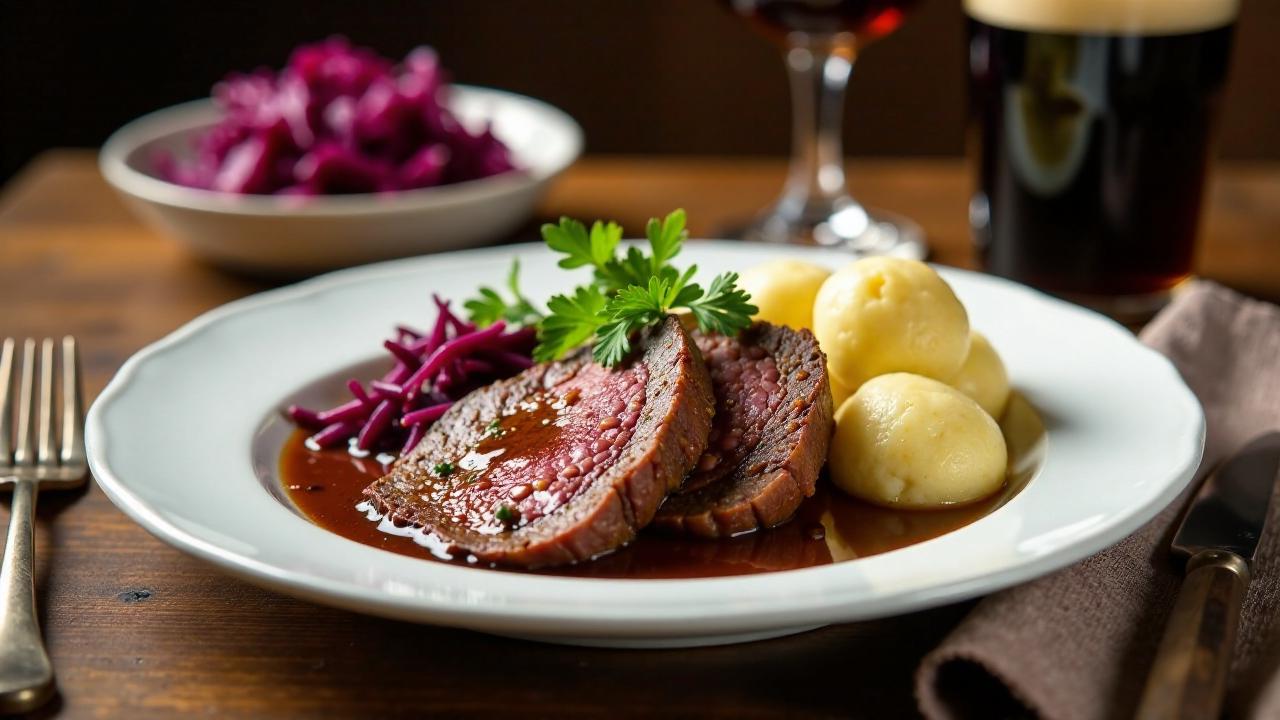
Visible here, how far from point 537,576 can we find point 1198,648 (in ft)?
2.51

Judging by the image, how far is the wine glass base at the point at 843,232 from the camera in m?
3.61

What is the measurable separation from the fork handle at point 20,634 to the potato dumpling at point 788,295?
48.1 inches

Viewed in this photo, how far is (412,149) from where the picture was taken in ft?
12.0

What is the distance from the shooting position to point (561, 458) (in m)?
1.92

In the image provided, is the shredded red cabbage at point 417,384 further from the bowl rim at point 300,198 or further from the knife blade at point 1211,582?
the knife blade at point 1211,582

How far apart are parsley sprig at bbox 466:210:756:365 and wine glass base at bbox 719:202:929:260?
4.61 ft

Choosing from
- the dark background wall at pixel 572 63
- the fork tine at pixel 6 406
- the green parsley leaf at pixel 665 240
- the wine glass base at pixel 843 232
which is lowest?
the dark background wall at pixel 572 63

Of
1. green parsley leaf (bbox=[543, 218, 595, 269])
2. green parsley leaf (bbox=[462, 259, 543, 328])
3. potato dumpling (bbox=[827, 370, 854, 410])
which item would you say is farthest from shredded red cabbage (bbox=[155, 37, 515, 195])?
potato dumpling (bbox=[827, 370, 854, 410])

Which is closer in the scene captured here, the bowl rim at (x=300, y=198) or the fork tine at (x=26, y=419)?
the fork tine at (x=26, y=419)

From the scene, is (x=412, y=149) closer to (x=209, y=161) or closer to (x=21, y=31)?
(x=209, y=161)

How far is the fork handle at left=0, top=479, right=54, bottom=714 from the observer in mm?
1532

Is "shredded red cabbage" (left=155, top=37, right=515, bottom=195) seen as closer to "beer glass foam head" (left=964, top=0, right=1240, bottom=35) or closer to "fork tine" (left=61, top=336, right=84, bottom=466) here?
"fork tine" (left=61, top=336, right=84, bottom=466)

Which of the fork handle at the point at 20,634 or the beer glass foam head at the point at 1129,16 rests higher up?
the beer glass foam head at the point at 1129,16

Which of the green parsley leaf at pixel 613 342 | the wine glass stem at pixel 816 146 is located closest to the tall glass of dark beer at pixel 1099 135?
the wine glass stem at pixel 816 146
